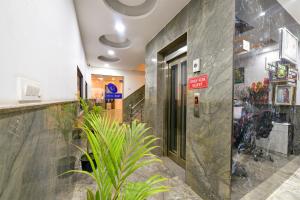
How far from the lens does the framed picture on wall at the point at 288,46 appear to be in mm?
2051

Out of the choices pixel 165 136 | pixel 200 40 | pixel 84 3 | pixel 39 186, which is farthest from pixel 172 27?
pixel 39 186

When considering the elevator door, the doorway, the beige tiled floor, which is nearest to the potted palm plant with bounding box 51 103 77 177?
the elevator door

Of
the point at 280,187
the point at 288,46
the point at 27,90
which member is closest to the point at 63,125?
the point at 27,90

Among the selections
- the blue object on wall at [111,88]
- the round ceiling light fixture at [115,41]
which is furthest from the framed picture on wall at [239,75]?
the blue object on wall at [111,88]

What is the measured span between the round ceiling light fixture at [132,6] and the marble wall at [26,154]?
212cm

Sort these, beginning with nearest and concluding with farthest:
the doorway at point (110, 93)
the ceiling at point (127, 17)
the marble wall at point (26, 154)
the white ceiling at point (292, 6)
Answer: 1. the marble wall at point (26, 154)
2. the white ceiling at point (292, 6)
3. the ceiling at point (127, 17)
4. the doorway at point (110, 93)

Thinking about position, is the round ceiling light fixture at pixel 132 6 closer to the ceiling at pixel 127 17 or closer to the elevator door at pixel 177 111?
the ceiling at pixel 127 17

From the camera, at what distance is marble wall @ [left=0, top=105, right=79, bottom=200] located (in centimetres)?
50

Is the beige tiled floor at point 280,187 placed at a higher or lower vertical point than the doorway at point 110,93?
lower

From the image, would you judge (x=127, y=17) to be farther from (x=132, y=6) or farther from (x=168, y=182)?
(x=168, y=182)

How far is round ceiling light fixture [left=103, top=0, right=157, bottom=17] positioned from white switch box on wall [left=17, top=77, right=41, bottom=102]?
77.4 inches

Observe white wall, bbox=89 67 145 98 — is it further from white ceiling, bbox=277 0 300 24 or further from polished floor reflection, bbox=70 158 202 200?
white ceiling, bbox=277 0 300 24

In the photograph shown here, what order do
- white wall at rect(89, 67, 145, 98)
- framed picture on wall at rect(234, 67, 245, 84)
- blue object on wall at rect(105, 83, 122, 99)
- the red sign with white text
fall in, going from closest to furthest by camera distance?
framed picture on wall at rect(234, 67, 245, 84), the red sign with white text, white wall at rect(89, 67, 145, 98), blue object on wall at rect(105, 83, 122, 99)

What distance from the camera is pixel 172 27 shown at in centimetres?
250
